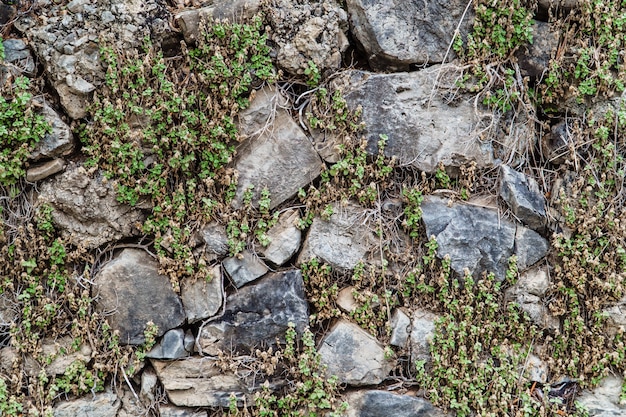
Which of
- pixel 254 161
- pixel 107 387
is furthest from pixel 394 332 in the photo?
pixel 107 387

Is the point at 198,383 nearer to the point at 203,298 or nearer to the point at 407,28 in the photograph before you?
the point at 203,298

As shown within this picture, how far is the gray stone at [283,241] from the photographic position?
13.0ft

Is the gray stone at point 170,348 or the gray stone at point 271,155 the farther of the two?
the gray stone at point 271,155

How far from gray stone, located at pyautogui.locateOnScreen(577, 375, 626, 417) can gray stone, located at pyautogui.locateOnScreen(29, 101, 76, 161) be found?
12.6 ft

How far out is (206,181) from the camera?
3.91 m

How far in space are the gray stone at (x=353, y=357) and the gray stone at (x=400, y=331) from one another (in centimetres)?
11

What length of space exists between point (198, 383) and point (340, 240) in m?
1.33

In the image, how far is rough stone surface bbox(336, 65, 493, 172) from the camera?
410 centimetres

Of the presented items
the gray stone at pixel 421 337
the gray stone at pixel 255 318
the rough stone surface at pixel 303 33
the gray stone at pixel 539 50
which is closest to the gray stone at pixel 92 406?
the gray stone at pixel 255 318

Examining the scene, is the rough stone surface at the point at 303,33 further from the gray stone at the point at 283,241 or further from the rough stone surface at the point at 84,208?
the rough stone surface at the point at 84,208

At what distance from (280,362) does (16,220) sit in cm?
197

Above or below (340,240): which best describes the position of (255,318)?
A: below

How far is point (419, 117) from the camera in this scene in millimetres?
4137

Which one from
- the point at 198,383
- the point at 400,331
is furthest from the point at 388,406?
the point at 198,383
